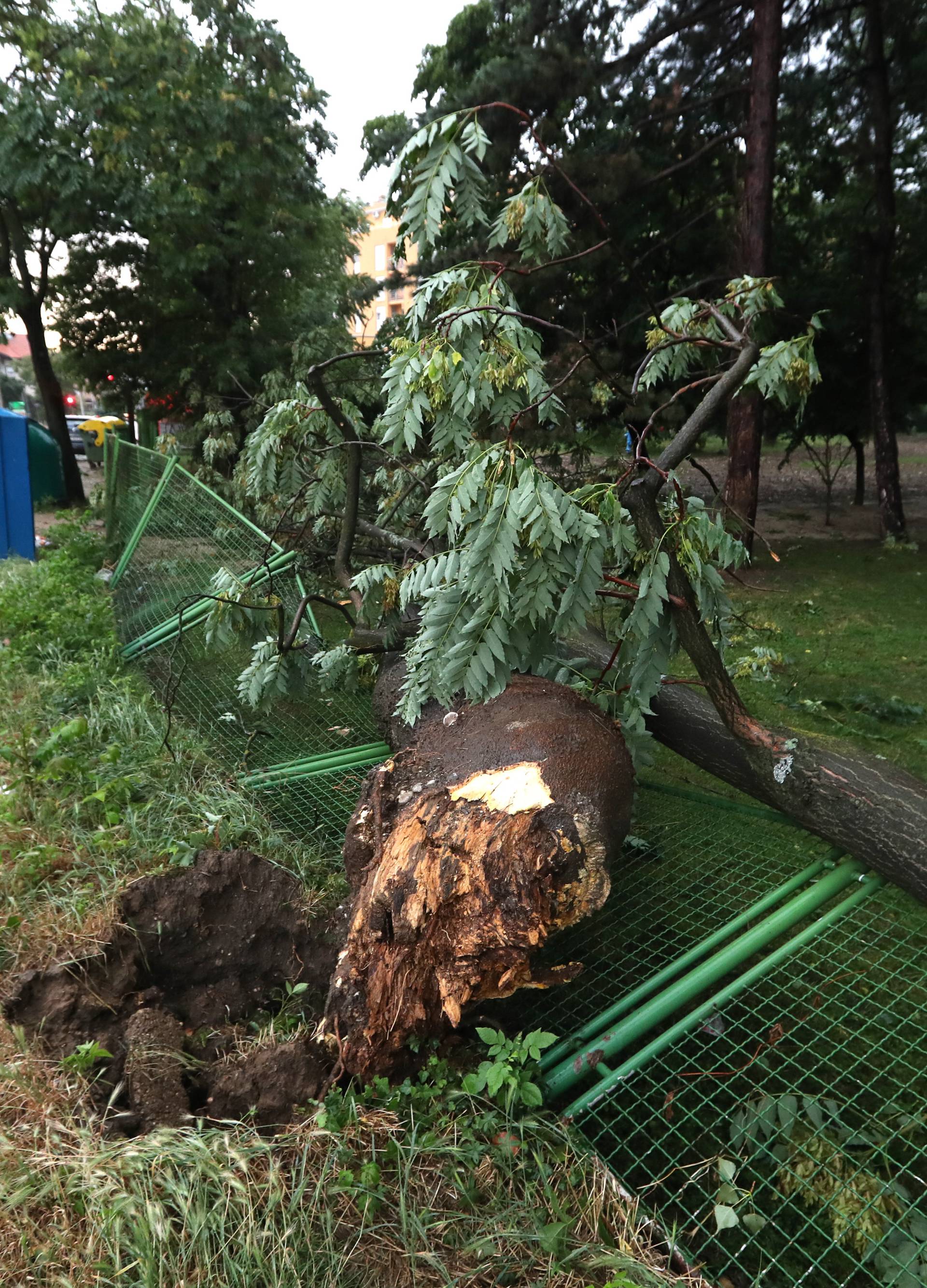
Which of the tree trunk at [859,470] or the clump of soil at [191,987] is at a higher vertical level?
the tree trunk at [859,470]

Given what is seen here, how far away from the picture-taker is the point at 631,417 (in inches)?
305

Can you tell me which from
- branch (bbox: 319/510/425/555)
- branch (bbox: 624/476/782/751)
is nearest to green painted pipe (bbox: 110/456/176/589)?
branch (bbox: 319/510/425/555)

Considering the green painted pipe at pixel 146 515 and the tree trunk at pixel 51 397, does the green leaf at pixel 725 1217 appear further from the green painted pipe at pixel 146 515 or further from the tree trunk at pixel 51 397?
the tree trunk at pixel 51 397

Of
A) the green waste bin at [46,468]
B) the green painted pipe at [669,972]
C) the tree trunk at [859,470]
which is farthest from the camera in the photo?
the tree trunk at [859,470]

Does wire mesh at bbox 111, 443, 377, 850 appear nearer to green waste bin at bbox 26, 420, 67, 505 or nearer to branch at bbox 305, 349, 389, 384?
branch at bbox 305, 349, 389, 384

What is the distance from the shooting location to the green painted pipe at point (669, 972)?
214cm

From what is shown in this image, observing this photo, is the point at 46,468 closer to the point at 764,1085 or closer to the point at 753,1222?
Answer: the point at 764,1085

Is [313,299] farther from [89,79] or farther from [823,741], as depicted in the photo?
[823,741]

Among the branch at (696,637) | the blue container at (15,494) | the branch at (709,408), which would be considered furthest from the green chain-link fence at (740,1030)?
the blue container at (15,494)

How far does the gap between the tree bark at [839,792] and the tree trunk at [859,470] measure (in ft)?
38.1

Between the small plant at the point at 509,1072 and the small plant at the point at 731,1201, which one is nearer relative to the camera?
the small plant at the point at 731,1201

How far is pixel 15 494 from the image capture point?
26.6 feet

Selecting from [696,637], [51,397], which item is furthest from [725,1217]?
[51,397]

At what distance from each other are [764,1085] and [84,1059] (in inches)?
71.3
